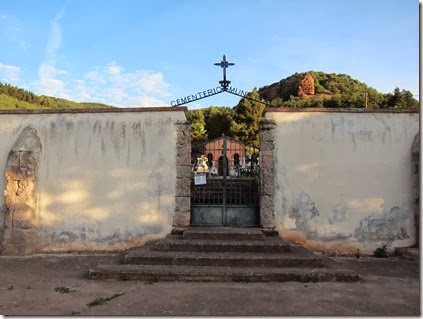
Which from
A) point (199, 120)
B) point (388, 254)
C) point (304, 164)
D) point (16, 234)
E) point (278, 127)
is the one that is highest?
point (199, 120)

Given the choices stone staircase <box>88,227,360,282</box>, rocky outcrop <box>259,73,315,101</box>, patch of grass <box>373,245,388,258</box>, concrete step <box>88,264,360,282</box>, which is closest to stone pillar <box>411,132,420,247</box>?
patch of grass <box>373,245,388,258</box>

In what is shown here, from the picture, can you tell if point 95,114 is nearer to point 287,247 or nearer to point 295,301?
point 287,247

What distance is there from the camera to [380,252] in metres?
7.78

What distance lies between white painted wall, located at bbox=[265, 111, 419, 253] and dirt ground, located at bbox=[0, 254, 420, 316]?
1433 mm

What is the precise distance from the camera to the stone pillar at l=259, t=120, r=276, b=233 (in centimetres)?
786

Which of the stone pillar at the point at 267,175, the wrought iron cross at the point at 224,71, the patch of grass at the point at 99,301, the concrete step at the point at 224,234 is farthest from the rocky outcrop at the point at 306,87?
the patch of grass at the point at 99,301

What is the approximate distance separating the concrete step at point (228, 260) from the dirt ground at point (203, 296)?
26.1 inches

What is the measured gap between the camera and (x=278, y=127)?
8.12 meters

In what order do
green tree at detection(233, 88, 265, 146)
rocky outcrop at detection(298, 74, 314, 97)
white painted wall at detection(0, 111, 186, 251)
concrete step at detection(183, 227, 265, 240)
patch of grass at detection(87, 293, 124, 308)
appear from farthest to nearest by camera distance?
rocky outcrop at detection(298, 74, 314, 97)
green tree at detection(233, 88, 265, 146)
white painted wall at detection(0, 111, 186, 251)
concrete step at detection(183, 227, 265, 240)
patch of grass at detection(87, 293, 124, 308)

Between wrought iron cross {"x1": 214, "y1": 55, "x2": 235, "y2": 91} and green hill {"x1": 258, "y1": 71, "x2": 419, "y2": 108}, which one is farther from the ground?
green hill {"x1": 258, "y1": 71, "x2": 419, "y2": 108}

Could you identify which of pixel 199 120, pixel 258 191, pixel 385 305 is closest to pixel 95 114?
pixel 258 191

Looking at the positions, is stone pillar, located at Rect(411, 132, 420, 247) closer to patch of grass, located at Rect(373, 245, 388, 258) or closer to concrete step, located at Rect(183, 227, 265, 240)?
patch of grass, located at Rect(373, 245, 388, 258)

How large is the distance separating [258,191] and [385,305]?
13.4ft

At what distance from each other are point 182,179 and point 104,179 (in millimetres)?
1799
